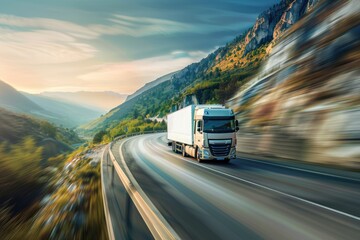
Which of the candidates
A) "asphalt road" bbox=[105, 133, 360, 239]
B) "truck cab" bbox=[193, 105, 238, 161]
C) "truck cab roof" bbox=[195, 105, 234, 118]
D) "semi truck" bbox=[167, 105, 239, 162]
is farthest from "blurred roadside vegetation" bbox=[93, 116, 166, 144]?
"asphalt road" bbox=[105, 133, 360, 239]

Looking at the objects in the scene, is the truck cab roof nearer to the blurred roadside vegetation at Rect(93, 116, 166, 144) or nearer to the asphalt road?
the asphalt road

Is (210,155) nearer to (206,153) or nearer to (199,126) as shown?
(206,153)

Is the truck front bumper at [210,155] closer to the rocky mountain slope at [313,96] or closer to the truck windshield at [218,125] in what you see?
the truck windshield at [218,125]

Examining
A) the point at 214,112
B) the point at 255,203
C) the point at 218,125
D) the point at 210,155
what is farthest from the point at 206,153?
the point at 255,203

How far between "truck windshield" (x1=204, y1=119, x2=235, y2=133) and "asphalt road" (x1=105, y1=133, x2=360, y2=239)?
4.51 m

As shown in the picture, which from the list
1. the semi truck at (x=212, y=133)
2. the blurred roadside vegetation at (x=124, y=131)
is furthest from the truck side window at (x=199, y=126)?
the blurred roadside vegetation at (x=124, y=131)

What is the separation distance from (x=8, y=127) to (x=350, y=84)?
22693mm

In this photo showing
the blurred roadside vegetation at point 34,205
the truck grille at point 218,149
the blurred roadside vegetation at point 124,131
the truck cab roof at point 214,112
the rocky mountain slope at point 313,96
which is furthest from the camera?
the blurred roadside vegetation at point 124,131

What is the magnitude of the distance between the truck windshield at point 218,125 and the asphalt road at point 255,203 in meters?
4.51

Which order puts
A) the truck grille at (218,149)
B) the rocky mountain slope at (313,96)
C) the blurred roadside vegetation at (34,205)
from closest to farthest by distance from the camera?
the blurred roadside vegetation at (34,205) → the rocky mountain slope at (313,96) → the truck grille at (218,149)

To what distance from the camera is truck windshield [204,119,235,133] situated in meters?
19.6

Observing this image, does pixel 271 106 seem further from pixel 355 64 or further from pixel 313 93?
pixel 355 64

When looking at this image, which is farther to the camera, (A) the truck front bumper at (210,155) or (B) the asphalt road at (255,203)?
(A) the truck front bumper at (210,155)

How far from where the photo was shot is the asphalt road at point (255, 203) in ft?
21.8
